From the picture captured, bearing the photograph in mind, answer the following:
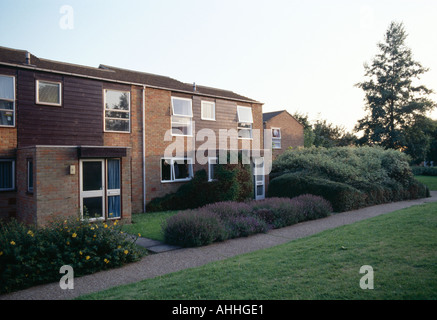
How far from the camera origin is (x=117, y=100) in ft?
47.1

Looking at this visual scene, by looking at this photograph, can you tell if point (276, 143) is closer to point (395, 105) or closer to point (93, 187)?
point (395, 105)

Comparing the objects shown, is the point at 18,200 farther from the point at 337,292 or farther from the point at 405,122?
the point at 405,122

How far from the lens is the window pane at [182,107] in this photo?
16469mm

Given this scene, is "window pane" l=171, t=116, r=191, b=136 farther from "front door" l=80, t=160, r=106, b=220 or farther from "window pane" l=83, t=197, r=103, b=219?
"window pane" l=83, t=197, r=103, b=219

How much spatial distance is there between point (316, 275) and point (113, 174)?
863cm

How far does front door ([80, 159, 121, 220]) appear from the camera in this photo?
10766 millimetres

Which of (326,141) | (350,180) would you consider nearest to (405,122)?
(326,141)

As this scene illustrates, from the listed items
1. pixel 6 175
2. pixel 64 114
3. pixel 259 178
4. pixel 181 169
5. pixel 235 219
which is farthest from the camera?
pixel 259 178

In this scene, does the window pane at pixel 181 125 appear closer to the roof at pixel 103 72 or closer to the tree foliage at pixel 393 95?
the roof at pixel 103 72

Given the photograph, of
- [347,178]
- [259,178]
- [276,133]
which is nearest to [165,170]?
[259,178]

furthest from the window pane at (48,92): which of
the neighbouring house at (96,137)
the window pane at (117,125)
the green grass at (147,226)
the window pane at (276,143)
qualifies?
the window pane at (276,143)

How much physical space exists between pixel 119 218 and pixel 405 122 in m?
34.0

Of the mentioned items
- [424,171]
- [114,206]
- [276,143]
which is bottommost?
[114,206]

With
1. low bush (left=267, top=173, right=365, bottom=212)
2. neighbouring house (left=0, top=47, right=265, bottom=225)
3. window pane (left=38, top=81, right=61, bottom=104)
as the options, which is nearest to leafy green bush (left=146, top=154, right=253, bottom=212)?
neighbouring house (left=0, top=47, right=265, bottom=225)
